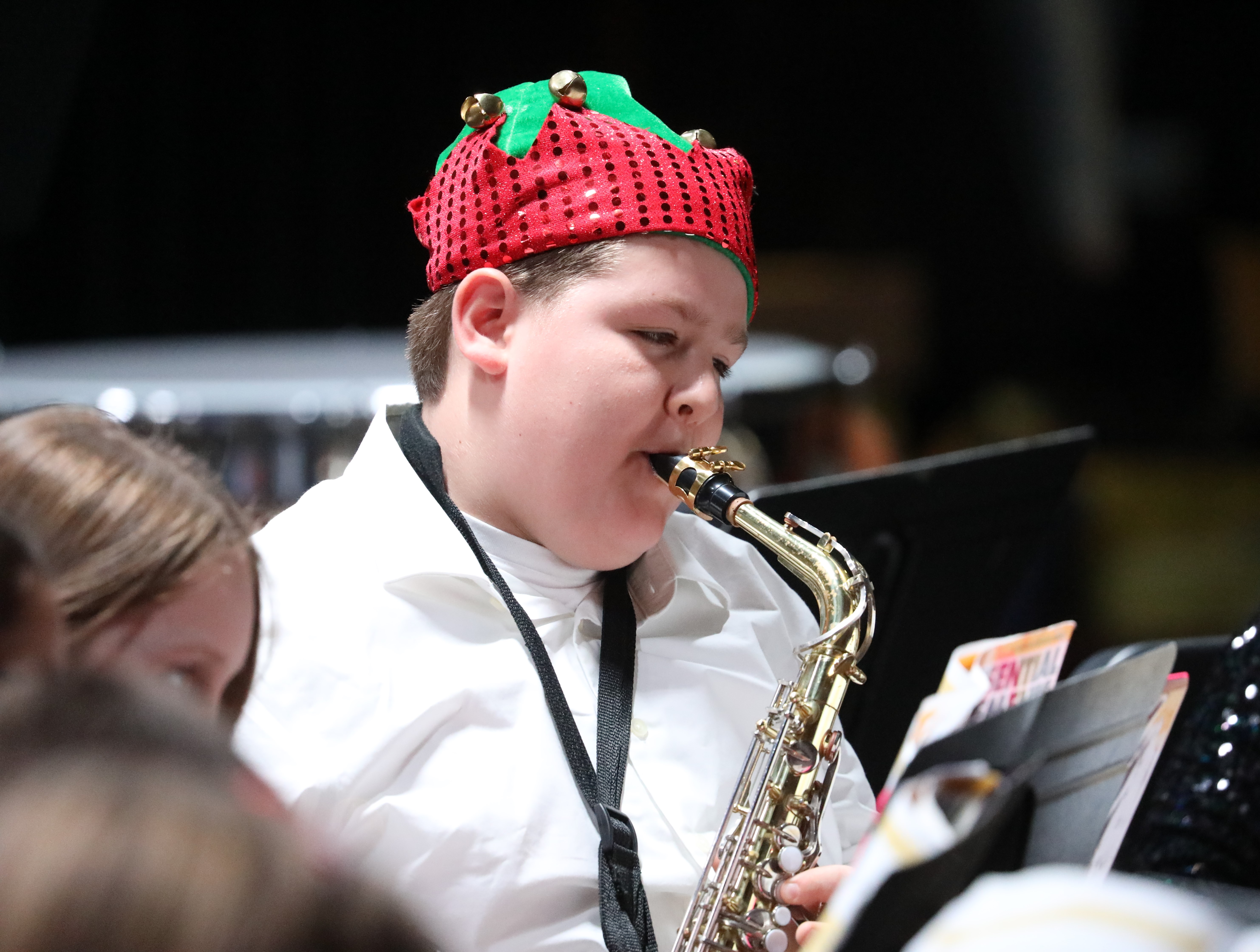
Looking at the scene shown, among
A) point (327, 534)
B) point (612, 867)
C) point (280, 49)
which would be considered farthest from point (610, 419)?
point (280, 49)

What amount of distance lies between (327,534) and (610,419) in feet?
0.97

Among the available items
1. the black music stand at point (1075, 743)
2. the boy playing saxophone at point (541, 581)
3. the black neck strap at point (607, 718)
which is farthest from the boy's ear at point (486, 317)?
the black music stand at point (1075, 743)

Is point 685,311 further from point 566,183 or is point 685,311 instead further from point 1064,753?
point 1064,753

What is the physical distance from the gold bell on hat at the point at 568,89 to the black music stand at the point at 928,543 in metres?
0.46

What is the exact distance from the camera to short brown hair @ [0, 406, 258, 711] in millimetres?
812

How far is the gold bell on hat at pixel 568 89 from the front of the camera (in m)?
1.23

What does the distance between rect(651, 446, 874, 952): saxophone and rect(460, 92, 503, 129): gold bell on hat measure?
373 mm

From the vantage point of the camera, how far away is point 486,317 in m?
1.24

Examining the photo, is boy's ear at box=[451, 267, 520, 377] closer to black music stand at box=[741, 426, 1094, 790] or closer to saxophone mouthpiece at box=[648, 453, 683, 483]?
saxophone mouthpiece at box=[648, 453, 683, 483]

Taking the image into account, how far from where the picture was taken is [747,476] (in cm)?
346

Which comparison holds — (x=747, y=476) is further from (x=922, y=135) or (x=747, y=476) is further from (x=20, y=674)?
(x=20, y=674)

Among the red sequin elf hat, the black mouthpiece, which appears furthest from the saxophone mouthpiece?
the red sequin elf hat

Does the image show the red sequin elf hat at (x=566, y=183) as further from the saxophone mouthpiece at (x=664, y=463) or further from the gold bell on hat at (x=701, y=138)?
the saxophone mouthpiece at (x=664, y=463)

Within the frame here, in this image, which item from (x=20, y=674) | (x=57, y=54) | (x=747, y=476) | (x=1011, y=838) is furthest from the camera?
(x=747, y=476)
